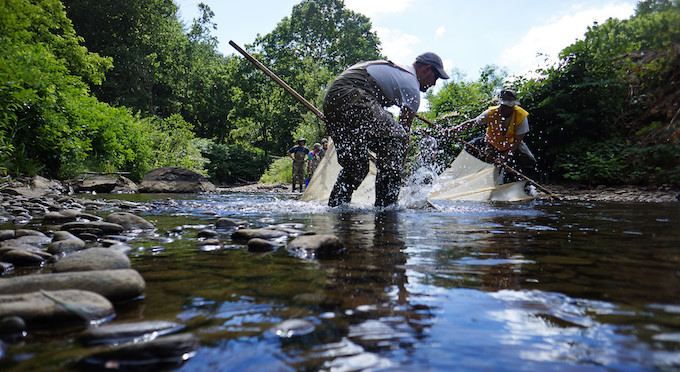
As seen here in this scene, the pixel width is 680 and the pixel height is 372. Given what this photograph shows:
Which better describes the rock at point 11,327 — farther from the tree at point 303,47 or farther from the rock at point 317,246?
the tree at point 303,47

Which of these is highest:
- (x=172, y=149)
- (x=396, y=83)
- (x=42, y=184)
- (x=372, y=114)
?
(x=172, y=149)

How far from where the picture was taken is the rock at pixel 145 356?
0.77 metres

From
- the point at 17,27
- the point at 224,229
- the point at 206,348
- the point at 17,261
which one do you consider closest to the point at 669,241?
the point at 206,348

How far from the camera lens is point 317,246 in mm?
1957

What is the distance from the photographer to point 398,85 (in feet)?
14.0

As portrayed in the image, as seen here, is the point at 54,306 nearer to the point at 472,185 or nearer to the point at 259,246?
the point at 259,246

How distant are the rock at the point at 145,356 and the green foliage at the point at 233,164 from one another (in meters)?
27.6

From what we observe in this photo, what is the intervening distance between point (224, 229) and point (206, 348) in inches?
84.5

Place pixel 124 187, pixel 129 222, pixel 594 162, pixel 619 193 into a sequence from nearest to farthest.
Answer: pixel 129 222, pixel 619 193, pixel 594 162, pixel 124 187

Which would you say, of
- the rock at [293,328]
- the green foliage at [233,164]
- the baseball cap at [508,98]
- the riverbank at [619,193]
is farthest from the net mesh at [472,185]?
the green foliage at [233,164]

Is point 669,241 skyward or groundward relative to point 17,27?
groundward

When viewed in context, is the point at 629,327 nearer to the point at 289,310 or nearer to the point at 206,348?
the point at 289,310

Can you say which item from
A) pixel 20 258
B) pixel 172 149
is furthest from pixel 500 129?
pixel 172 149

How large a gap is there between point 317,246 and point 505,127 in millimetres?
6309
